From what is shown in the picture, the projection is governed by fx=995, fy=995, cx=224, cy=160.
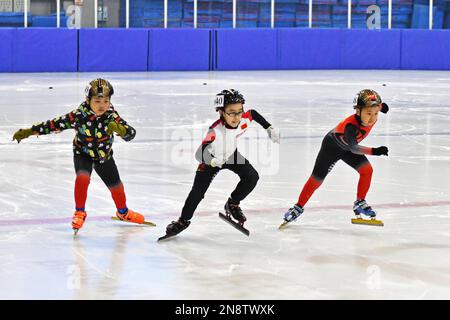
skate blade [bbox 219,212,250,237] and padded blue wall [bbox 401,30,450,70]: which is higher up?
padded blue wall [bbox 401,30,450,70]

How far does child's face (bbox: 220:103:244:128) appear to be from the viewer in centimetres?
689

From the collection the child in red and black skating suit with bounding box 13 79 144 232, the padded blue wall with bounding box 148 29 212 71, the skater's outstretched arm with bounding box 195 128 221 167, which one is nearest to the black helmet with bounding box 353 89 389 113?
the skater's outstretched arm with bounding box 195 128 221 167

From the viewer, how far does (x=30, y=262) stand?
632 cm

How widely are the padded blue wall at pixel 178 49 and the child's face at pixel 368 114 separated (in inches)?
855

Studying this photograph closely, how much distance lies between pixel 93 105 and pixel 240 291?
2.15 meters

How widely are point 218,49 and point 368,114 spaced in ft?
73.7

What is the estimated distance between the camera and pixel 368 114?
24.0 ft

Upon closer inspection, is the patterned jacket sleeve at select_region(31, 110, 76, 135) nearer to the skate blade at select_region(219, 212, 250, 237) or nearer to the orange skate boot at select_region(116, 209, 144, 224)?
the orange skate boot at select_region(116, 209, 144, 224)

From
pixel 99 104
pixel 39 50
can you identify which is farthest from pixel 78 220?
pixel 39 50

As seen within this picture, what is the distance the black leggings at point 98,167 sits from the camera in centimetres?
727

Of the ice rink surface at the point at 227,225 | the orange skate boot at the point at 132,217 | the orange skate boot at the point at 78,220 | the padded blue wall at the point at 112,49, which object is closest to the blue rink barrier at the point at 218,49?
the padded blue wall at the point at 112,49

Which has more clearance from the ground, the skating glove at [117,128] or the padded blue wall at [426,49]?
the padded blue wall at [426,49]

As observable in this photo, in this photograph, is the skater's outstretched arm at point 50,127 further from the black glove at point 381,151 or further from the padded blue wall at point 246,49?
the padded blue wall at point 246,49

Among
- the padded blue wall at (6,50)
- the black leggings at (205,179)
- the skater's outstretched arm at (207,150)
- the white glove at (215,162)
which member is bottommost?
the black leggings at (205,179)
